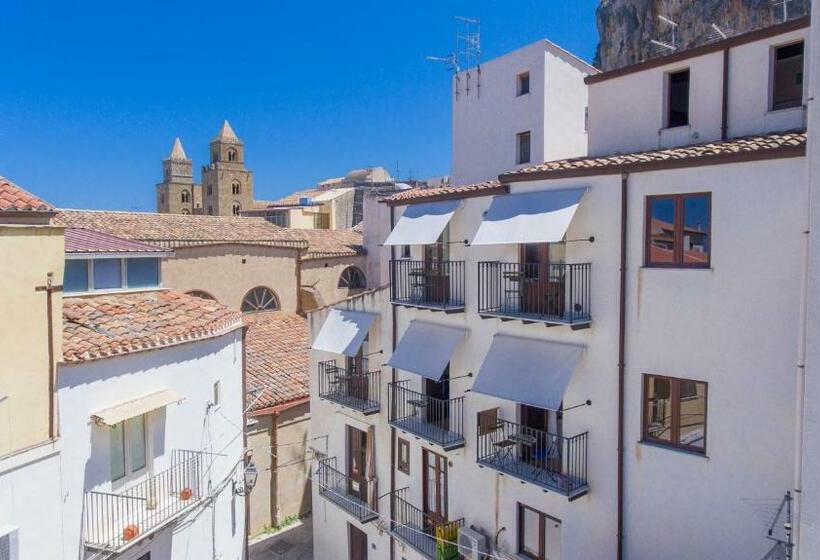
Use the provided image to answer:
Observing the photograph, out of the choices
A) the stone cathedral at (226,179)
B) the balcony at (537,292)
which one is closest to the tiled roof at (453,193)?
the balcony at (537,292)

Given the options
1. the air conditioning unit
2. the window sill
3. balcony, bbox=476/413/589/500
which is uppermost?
the window sill

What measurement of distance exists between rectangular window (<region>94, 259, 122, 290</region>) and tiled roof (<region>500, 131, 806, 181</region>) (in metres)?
11.1

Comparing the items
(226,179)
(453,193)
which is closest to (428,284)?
(453,193)

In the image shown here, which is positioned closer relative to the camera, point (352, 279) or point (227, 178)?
point (352, 279)

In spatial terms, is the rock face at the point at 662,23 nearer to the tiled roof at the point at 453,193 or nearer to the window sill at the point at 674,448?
the tiled roof at the point at 453,193

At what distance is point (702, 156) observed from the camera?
33.1ft

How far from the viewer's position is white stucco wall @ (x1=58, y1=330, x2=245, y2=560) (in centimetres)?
1078

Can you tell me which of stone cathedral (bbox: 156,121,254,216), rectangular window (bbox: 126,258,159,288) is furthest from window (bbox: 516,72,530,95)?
stone cathedral (bbox: 156,121,254,216)

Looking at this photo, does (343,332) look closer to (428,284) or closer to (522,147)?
(428,284)

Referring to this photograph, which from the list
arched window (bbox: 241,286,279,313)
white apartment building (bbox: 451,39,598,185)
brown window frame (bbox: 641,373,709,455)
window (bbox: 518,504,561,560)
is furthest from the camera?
arched window (bbox: 241,286,279,313)

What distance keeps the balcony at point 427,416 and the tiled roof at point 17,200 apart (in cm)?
958

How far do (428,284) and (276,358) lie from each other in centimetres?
Answer: 1227

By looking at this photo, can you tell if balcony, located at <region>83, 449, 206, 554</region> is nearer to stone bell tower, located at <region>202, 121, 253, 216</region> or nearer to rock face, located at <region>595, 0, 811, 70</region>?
rock face, located at <region>595, 0, 811, 70</region>

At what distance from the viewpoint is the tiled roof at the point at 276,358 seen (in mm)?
22500
